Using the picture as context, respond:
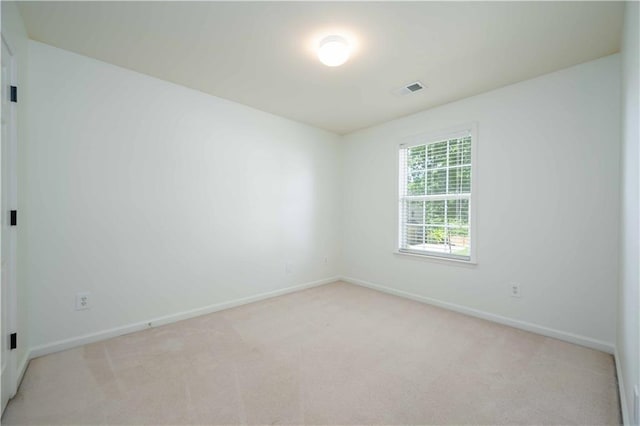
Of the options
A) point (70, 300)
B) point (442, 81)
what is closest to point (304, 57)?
point (442, 81)

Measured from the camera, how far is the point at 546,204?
104 inches

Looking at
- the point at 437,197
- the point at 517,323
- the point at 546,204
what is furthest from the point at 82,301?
the point at 546,204

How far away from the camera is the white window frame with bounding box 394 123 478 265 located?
3.12m

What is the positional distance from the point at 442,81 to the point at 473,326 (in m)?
2.43

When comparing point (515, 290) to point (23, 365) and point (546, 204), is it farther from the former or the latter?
point (23, 365)

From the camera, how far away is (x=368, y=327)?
9.12ft

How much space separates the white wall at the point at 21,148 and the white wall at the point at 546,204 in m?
3.70

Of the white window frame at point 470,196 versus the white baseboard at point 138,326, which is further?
the white window frame at point 470,196

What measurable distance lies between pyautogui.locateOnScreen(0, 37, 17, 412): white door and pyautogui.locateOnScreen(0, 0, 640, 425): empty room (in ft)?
0.07

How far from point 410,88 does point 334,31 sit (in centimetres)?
123

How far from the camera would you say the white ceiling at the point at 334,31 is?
1.85 m

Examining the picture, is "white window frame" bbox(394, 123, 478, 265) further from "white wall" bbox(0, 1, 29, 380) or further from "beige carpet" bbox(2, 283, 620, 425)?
"white wall" bbox(0, 1, 29, 380)

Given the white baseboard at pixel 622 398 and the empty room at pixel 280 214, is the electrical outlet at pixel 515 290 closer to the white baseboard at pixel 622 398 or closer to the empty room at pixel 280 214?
the empty room at pixel 280 214

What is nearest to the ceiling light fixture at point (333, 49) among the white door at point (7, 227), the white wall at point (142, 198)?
the white wall at point (142, 198)
